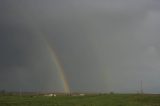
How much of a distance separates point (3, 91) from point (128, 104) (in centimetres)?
10876

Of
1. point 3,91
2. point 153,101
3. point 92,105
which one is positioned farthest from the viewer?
point 3,91

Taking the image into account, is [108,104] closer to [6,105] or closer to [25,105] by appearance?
[25,105]

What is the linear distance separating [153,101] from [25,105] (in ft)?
97.1

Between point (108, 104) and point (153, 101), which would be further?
point (153, 101)

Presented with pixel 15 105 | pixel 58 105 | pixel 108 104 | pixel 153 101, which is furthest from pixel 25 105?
pixel 153 101

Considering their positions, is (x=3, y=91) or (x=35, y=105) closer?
(x=35, y=105)

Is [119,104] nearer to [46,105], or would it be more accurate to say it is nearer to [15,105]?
[46,105]

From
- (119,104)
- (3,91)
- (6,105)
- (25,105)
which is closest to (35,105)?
(25,105)

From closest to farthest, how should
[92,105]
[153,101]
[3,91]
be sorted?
[92,105]
[153,101]
[3,91]

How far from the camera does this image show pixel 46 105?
217ft

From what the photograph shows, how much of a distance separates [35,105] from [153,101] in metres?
27.4

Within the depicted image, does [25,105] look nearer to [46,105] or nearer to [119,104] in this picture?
[46,105]

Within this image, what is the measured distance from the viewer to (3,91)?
16138 centimetres

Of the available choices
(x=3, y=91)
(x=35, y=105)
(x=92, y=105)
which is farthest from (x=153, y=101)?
(x=3, y=91)
